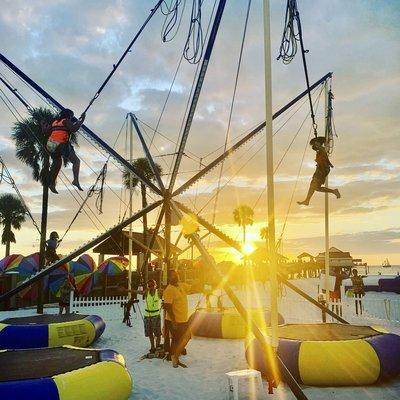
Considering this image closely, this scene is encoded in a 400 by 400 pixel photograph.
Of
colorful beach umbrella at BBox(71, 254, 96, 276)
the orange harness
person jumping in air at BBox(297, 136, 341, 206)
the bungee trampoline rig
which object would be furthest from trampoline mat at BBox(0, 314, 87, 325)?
colorful beach umbrella at BBox(71, 254, 96, 276)

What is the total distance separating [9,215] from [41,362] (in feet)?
154

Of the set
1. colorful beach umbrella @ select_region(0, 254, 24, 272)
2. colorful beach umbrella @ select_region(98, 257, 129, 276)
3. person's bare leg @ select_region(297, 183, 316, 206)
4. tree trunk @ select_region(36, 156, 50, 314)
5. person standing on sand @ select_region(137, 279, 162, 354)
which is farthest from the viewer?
colorful beach umbrella @ select_region(98, 257, 129, 276)

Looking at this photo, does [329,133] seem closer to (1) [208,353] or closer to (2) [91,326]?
(1) [208,353]

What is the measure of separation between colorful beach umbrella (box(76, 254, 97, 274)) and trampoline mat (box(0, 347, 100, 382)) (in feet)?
56.8

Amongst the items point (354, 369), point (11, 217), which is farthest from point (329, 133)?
point (11, 217)

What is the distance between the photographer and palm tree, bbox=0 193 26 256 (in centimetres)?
4734

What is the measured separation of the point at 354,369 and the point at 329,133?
24.0 feet

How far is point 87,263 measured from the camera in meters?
24.5

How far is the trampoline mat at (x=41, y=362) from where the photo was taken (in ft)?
18.1

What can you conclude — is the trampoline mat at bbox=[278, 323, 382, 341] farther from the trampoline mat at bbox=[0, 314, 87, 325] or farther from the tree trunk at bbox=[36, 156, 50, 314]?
the tree trunk at bbox=[36, 156, 50, 314]

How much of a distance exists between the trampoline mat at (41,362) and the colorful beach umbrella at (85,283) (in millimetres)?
16633

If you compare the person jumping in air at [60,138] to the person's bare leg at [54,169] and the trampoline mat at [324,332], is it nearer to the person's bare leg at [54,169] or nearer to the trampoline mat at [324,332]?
the person's bare leg at [54,169]

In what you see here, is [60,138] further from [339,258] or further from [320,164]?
[339,258]

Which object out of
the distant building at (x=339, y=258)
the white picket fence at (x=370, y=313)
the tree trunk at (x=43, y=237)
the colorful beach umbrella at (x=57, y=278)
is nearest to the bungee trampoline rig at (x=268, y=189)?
the white picket fence at (x=370, y=313)
